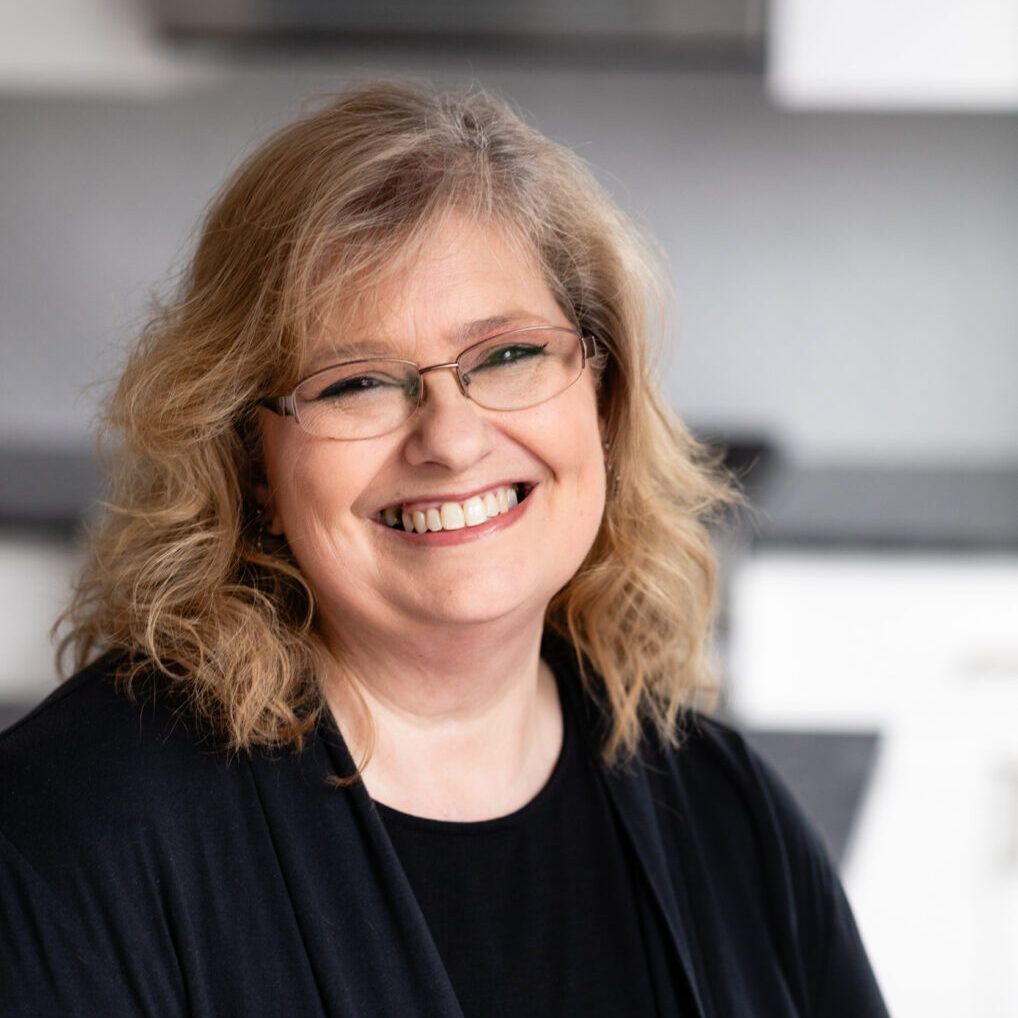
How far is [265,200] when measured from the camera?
3.89 ft

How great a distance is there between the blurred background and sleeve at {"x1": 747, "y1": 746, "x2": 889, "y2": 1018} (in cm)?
111

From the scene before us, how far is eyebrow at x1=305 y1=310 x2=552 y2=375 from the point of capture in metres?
1.15

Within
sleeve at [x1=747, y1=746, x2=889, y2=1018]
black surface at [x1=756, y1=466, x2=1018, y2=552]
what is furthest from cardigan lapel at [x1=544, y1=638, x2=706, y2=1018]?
black surface at [x1=756, y1=466, x2=1018, y2=552]

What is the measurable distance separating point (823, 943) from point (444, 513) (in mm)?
530

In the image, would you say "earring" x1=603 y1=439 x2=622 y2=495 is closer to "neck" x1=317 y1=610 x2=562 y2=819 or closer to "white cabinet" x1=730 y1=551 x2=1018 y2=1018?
"neck" x1=317 y1=610 x2=562 y2=819

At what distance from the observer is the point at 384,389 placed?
1.15 m

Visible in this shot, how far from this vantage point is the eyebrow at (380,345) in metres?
1.15

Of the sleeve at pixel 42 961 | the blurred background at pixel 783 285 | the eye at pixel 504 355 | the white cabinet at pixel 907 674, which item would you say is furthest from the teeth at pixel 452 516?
the white cabinet at pixel 907 674

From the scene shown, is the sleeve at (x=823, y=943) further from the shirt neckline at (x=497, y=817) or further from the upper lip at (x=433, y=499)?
the upper lip at (x=433, y=499)

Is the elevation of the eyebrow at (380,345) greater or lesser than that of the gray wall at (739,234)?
lesser

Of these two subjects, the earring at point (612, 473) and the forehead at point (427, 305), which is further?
the earring at point (612, 473)

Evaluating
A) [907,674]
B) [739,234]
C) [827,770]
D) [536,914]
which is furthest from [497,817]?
[739,234]

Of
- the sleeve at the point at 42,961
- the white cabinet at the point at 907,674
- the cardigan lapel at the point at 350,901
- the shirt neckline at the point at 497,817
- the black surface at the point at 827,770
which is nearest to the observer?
the sleeve at the point at 42,961

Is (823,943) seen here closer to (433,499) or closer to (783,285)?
(433,499)
